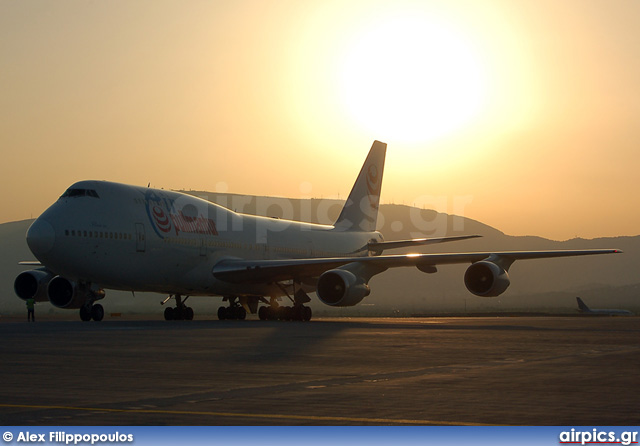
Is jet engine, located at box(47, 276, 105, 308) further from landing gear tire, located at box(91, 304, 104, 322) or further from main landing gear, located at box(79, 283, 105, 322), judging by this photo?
landing gear tire, located at box(91, 304, 104, 322)

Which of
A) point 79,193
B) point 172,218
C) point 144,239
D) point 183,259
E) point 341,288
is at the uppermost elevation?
point 79,193

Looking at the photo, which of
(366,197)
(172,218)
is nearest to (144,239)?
(172,218)

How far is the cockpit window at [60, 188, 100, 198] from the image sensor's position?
96.0 feet

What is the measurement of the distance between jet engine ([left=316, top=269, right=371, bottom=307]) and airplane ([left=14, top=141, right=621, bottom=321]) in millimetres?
35

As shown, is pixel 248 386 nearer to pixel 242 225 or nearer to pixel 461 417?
pixel 461 417

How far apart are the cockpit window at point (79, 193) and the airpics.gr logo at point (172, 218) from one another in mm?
2129

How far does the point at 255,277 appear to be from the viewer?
3466 centimetres

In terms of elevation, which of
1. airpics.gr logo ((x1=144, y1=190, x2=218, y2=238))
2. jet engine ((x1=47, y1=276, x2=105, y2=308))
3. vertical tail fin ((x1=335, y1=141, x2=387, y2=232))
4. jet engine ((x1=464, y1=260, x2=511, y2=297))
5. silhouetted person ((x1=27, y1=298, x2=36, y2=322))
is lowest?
silhouetted person ((x1=27, y1=298, x2=36, y2=322))

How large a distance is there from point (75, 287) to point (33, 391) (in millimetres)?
22303

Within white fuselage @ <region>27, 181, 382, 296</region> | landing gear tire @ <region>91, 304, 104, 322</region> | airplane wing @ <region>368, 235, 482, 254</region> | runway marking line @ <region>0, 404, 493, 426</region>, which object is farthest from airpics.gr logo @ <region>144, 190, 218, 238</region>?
runway marking line @ <region>0, 404, 493, 426</region>

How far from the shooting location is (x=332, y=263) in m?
32.7

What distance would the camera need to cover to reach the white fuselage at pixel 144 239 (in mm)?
28172

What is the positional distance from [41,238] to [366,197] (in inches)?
892

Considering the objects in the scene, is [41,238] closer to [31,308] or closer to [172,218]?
[172,218]
